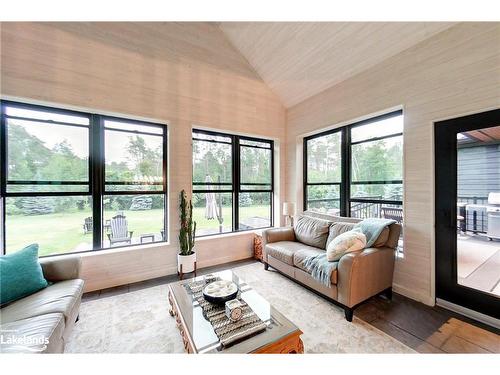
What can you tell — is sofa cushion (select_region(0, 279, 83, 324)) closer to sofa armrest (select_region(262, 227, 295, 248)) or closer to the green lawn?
the green lawn

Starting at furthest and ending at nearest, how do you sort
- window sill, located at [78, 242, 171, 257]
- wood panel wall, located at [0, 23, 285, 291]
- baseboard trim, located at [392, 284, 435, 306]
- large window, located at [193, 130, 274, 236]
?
1. large window, located at [193, 130, 274, 236]
2. window sill, located at [78, 242, 171, 257]
3. wood panel wall, located at [0, 23, 285, 291]
4. baseboard trim, located at [392, 284, 435, 306]

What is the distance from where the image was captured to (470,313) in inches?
80.0

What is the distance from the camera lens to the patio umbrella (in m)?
3.66

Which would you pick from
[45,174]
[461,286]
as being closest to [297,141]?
[461,286]

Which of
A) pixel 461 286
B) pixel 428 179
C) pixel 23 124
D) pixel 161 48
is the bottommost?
pixel 461 286

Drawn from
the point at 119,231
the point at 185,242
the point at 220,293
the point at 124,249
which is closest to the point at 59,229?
the point at 119,231

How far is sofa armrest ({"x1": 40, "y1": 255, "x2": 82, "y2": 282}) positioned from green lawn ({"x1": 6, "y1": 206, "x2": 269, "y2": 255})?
786 mm

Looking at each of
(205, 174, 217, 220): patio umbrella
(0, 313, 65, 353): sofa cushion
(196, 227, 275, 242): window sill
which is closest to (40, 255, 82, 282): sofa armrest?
(0, 313, 65, 353): sofa cushion

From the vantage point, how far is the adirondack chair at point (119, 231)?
294 cm

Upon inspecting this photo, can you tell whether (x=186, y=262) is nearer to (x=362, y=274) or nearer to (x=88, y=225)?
(x=88, y=225)
